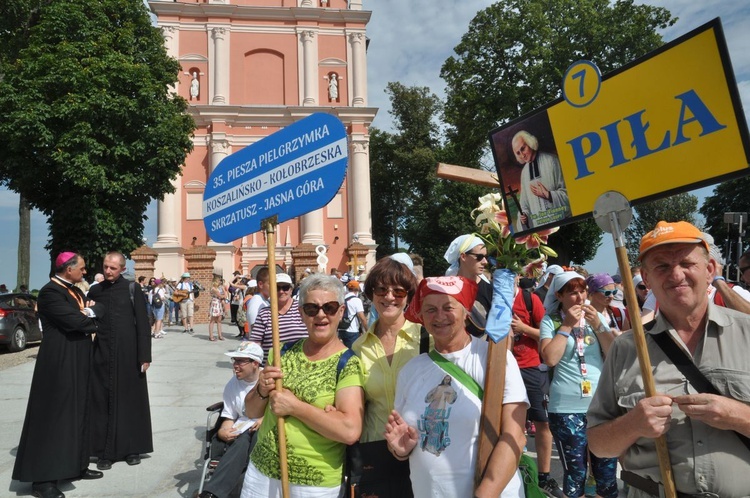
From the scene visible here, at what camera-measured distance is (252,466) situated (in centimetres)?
300

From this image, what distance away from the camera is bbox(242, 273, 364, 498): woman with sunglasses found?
2.74 metres

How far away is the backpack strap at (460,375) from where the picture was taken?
97.3 inches

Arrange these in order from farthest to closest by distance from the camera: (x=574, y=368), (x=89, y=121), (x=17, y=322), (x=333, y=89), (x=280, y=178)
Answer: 1. (x=333, y=89)
2. (x=89, y=121)
3. (x=17, y=322)
4. (x=574, y=368)
5. (x=280, y=178)

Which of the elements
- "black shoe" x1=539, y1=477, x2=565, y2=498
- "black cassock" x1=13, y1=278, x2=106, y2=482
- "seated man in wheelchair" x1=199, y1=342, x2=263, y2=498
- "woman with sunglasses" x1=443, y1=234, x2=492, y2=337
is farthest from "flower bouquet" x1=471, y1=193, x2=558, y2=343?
"black cassock" x1=13, y1=278, x2=106, y2=482

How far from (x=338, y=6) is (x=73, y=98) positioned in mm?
22638

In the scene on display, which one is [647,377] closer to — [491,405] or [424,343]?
[491,405]

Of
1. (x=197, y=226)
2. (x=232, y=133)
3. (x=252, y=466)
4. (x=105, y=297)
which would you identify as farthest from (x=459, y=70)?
(x=252, y=466)

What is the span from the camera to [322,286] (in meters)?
3.03

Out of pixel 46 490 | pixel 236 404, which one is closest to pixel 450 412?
pixel 236 404

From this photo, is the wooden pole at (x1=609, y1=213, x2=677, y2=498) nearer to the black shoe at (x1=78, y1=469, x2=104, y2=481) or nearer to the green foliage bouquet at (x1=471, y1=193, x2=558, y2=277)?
the green foliage bouquet at (x1=471, y1=193, x2=558, y2=277)

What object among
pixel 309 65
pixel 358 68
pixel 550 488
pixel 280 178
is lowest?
pixel 550 488

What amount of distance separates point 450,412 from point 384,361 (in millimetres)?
659

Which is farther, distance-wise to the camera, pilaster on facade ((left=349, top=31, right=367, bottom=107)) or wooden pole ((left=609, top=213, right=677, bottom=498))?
pilaster on facade ((left=349, top=31, right=367, bottom=107))

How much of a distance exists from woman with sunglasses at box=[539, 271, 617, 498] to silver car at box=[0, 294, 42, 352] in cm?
1392
